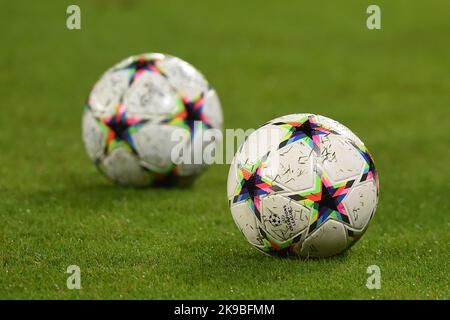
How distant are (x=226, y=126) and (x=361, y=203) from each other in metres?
10.2

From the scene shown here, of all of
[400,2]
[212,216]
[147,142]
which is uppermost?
[400,2]

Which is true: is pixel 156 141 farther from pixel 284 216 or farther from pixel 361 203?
pixel 361 203

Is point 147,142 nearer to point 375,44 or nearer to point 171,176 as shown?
point 171,176

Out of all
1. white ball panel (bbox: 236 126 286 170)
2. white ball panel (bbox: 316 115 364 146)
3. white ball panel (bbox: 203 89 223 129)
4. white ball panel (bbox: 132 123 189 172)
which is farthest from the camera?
white ball panel (bbox: 203 89 223 129)

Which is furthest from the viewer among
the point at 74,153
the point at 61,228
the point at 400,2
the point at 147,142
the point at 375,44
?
the point at 400,2

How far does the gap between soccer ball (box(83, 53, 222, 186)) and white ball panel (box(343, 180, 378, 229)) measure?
12.6 ft

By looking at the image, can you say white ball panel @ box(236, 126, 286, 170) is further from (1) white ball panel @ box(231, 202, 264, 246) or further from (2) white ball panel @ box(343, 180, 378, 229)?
(2) white ball panel @ box(343, 180, 378, 229)

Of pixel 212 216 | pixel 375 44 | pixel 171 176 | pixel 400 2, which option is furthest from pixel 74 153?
pixel 400 2

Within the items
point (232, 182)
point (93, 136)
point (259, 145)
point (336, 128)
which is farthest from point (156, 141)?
point (336, 128)

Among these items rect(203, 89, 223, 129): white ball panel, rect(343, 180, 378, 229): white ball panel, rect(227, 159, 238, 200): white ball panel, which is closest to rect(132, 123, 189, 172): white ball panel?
rect(203, 89, 223, 129): white ball panel

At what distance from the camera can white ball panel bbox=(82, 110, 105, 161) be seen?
37.2ft

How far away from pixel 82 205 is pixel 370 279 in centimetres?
455

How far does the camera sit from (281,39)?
81.9 feet

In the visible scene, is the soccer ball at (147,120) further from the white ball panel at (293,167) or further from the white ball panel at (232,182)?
the white ball panel at (293,167)
